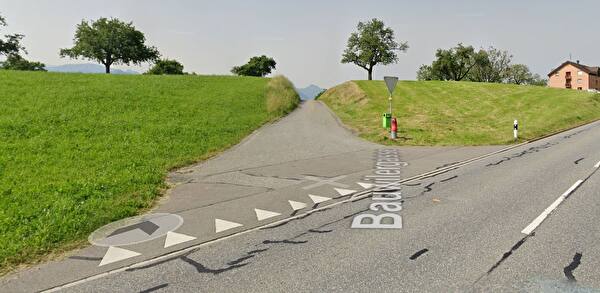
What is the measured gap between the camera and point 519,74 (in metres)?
84.5

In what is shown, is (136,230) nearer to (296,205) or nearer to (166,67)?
(296,205)

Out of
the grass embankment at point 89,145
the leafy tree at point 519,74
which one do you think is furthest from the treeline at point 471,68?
the grass embankment at point 89,145

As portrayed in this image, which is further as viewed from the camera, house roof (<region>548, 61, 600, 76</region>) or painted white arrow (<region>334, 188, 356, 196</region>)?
house roof (<region>548, 61, 600, 76</region>)

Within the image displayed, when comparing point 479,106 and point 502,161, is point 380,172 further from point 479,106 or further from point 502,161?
point 479,106

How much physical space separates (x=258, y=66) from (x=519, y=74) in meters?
67.1

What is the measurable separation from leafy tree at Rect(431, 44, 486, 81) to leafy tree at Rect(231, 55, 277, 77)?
4249cm

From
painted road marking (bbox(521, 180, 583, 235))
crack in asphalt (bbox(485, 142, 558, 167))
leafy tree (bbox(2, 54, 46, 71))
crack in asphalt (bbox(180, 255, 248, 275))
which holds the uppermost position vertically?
leafy tree (bbox(2, 54, 46, 71))

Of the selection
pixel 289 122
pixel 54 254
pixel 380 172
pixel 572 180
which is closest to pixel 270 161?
pixel 380 172

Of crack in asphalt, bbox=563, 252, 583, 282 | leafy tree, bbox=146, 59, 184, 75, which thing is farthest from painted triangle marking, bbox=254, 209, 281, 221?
leafy tree, bbox=146, 59, 184, 75

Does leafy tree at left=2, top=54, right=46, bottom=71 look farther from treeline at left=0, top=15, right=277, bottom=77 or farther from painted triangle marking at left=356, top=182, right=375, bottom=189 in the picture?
painted triangle marking at left=356, top=182, right=375, bottom=189

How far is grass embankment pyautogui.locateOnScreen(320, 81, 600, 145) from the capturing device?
17.8 meters

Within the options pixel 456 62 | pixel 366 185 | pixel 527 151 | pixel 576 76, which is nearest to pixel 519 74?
pixel 576 76

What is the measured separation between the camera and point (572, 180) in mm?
8648

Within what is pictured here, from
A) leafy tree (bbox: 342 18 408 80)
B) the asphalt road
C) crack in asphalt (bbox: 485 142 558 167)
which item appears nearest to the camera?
the asphalt road
